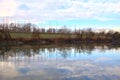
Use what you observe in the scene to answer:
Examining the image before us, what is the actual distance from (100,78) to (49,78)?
2.02m

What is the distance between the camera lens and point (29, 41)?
3894 cm

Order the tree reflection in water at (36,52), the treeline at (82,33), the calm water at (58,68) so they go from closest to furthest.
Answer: the calm water at (58,68)
the tree reflection in water at (36,52)
the treeline at (82,33)

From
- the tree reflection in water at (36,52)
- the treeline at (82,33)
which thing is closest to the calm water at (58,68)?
the tree reflection in water at (36,52)

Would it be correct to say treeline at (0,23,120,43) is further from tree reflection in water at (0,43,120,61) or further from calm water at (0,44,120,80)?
calm water at (0,44,120,80)

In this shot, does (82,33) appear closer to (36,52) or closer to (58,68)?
(36,52)

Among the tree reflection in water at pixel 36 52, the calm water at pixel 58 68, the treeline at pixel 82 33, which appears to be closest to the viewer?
the calm water at pixel 58 68

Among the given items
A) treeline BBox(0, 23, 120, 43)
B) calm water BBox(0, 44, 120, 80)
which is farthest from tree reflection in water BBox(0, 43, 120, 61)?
treeline BBox(0, 23, 120, 43)

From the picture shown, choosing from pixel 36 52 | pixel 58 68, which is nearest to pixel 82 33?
pixel 36 52

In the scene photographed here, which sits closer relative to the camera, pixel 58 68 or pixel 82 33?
pixel 58 68

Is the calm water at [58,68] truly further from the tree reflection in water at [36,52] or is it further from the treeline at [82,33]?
the treeline at [82,33]

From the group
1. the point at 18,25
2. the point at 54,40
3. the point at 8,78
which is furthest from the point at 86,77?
the point at 18,25

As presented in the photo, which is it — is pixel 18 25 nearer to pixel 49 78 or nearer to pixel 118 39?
pixel 118 39

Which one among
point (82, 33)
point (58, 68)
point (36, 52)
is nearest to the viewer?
point (58, 68)

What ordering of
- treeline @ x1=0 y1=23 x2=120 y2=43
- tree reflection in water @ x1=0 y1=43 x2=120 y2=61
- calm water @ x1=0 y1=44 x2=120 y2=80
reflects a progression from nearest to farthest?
calm water @ x1=0 y1=44 x2=120 y2=80 → tree reflection in water @ x1=0 y1=43 x2=120 y2=61 → treeline @ x1=0 y1=23 x2=120 y2=43
